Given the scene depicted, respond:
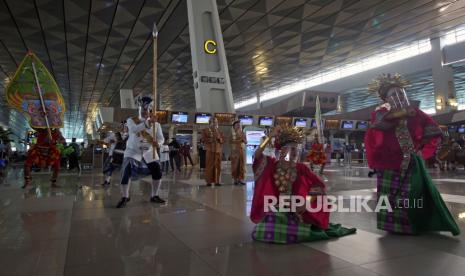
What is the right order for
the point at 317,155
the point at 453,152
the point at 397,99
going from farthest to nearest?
the point at 453,152
the point at 317,155
the point at 397,99

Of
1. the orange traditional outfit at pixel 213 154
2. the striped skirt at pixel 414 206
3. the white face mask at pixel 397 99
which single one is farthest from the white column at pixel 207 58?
the striped skirt at pixel 414 206

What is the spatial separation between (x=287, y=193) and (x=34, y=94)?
6.22m

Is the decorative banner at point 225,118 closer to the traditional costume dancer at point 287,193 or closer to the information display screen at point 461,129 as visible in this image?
the traditional costume dancer at point 287,193

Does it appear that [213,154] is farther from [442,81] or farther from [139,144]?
[442,81]

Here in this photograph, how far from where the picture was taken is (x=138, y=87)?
106 feet

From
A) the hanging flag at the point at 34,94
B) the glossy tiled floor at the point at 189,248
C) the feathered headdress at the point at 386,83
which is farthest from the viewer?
the hanging flag at the point at 34,94

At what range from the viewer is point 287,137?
10.6 ft

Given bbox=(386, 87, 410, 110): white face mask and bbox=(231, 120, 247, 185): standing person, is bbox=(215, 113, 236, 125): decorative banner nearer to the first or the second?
bbox=(231, 120, 247, 185): standing person

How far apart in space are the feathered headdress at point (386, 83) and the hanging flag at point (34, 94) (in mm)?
6450

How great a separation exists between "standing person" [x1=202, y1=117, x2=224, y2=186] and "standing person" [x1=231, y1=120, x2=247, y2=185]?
0.41 metres

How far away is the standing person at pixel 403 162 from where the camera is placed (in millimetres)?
3188

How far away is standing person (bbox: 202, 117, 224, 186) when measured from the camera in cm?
802

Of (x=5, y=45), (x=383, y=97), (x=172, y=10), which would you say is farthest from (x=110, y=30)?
(x=383, y=97)

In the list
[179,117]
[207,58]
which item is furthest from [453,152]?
[179,117]
